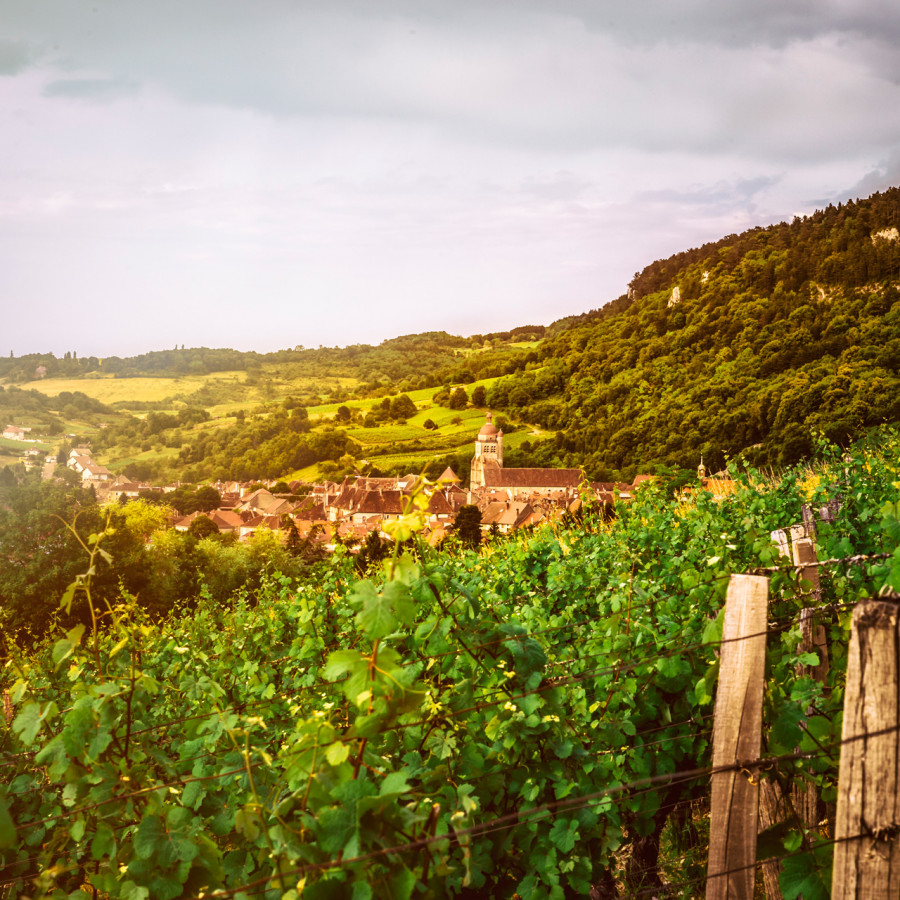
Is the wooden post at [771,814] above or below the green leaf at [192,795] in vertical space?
below

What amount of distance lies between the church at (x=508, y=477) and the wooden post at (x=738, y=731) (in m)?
8.09

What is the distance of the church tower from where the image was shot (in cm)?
982

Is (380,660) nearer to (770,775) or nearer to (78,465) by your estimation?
(770,775)

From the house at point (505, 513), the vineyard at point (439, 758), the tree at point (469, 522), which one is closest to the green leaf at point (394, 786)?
the vineyard at point (439, 758)

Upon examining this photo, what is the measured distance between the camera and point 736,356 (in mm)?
9141

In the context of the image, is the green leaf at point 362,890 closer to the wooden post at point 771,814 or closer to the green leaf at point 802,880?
the green leaf at point 802,880

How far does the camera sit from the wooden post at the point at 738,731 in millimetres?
1038

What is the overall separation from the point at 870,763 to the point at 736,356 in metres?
9.17

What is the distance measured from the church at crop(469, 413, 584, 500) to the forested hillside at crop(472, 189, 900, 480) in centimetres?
29

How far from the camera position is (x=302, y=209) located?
10281 millimetres

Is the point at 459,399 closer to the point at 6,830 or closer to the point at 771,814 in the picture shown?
the point at 771,814

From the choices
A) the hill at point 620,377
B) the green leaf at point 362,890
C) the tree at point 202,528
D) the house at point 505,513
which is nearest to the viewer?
the green leaf at point 362,890

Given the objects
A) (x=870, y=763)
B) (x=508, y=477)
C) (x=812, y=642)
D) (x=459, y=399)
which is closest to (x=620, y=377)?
(x=508, y=477)

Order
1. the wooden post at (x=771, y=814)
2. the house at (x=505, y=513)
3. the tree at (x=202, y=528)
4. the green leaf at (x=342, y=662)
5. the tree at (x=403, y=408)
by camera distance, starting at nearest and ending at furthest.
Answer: the green leaf at (x=342, y=662), the wooden post at (x=771, y=814), the house at (x=505, y=513), the tree at (x=202, y=528), the tree at (x=403, y=408)
